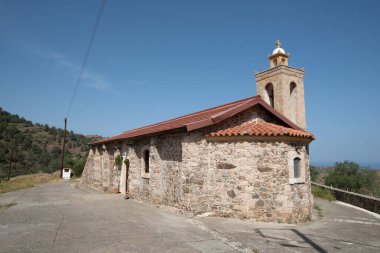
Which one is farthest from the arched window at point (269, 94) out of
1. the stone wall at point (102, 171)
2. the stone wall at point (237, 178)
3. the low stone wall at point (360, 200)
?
the stone wall at point (102, 171)

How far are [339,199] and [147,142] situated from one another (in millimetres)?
11783

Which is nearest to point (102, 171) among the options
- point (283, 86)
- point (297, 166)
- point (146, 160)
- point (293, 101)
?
point (146, 160)

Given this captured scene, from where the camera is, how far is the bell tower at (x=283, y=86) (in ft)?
60.2

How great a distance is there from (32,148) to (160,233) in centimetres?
4997

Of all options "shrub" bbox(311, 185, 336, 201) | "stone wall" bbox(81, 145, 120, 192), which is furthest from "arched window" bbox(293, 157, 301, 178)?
"stone wall" bbox(81, 145, 120, 192)

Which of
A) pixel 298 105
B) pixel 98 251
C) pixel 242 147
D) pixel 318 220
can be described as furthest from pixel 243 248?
pixel 298 105

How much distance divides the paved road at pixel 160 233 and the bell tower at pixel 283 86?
32.9 ft

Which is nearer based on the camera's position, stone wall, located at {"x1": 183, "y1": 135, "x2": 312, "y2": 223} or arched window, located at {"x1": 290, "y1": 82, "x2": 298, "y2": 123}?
stone wall, located at {"x1": 183, "y1": 135, "x2": 312, "y2": 223}

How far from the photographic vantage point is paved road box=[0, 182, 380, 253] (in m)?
5.64

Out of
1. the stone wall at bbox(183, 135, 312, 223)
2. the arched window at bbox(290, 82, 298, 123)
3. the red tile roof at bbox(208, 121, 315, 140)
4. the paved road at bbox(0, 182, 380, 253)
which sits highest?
the arched window at bbox(290, 82, 298, 123)

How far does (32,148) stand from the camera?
159 feet

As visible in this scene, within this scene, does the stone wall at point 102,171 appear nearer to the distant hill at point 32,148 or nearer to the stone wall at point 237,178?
the stone wall at point 237,178

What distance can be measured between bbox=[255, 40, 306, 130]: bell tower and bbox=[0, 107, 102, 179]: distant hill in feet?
72.5

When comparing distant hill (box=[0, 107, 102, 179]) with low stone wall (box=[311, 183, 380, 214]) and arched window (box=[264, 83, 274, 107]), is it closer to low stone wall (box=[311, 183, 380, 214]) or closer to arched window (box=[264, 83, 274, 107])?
arched window (box=[264, 83, 274, 107])
